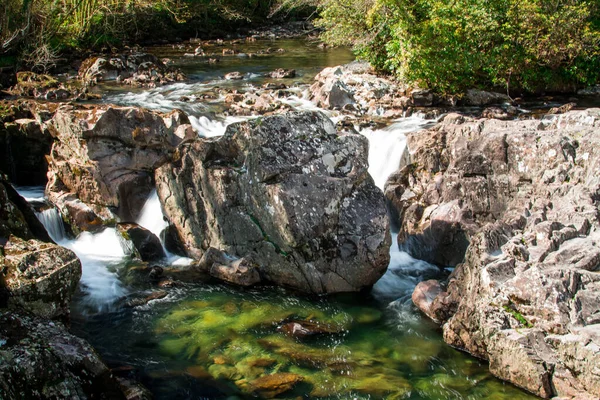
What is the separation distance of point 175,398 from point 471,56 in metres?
14.4

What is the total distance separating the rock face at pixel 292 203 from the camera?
9.78m

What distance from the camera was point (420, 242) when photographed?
11.1 metres

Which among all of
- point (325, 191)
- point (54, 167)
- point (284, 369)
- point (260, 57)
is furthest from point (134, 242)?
point (260, 57)

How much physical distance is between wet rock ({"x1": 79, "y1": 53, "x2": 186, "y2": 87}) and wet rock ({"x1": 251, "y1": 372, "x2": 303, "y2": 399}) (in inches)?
682

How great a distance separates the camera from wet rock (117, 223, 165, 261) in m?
11.3

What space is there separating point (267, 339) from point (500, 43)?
45.1ft

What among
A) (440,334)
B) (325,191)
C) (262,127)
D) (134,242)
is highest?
(262,127)

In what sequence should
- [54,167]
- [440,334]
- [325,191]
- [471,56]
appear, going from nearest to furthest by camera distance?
[440,334]
[325,191]
[54,167]
[471,56]

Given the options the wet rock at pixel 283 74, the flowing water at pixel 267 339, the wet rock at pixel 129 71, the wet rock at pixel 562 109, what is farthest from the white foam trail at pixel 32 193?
the wet rock at pixel 562 109

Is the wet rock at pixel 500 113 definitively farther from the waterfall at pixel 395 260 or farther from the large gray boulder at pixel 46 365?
the large gray boulder at pixel 46 365

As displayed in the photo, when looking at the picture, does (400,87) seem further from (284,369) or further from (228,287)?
(284,369)

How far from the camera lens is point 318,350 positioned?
8195 mm

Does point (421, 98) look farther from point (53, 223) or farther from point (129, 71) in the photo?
point (129, 71)

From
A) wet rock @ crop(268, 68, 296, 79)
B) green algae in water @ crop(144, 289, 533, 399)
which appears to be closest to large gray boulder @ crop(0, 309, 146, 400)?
green algae in water @ crop(144, 289, 533, 399)
